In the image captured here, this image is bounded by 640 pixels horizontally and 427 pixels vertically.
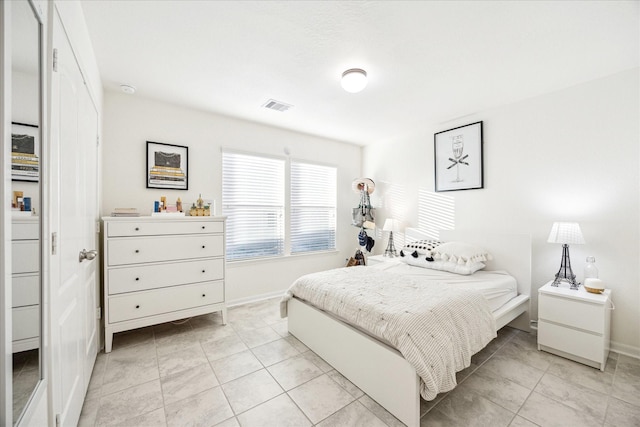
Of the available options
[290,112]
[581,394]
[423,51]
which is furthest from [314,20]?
[581,394]

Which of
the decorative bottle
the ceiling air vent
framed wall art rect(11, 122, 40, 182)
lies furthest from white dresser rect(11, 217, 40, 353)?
→ the decorative bottle

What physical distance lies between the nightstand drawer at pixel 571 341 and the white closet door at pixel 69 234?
3.41m

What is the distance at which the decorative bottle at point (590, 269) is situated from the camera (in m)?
2.41

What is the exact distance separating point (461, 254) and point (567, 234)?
3.00 feet

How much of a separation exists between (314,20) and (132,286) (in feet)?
8.82

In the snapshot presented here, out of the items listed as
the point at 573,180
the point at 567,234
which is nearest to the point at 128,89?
the point at 567,234

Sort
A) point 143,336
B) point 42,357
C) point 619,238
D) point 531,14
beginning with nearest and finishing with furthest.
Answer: point 42,357
point 531,14
point 619,238
point 143,336

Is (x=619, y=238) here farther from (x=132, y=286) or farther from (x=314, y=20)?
(x=132, y=286)

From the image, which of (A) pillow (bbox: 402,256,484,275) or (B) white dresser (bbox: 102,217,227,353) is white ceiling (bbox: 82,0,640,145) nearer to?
(B) white dresser (bbox: 102,217,227,353)

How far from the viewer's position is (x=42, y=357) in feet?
3.29

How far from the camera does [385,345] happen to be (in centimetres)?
174

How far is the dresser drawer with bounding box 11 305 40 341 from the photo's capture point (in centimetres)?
77

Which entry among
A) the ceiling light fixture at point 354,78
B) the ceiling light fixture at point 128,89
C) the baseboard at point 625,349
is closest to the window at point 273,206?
the ceiling light fixture at point 128,89

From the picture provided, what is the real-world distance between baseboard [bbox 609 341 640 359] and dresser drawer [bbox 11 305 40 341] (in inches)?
158
